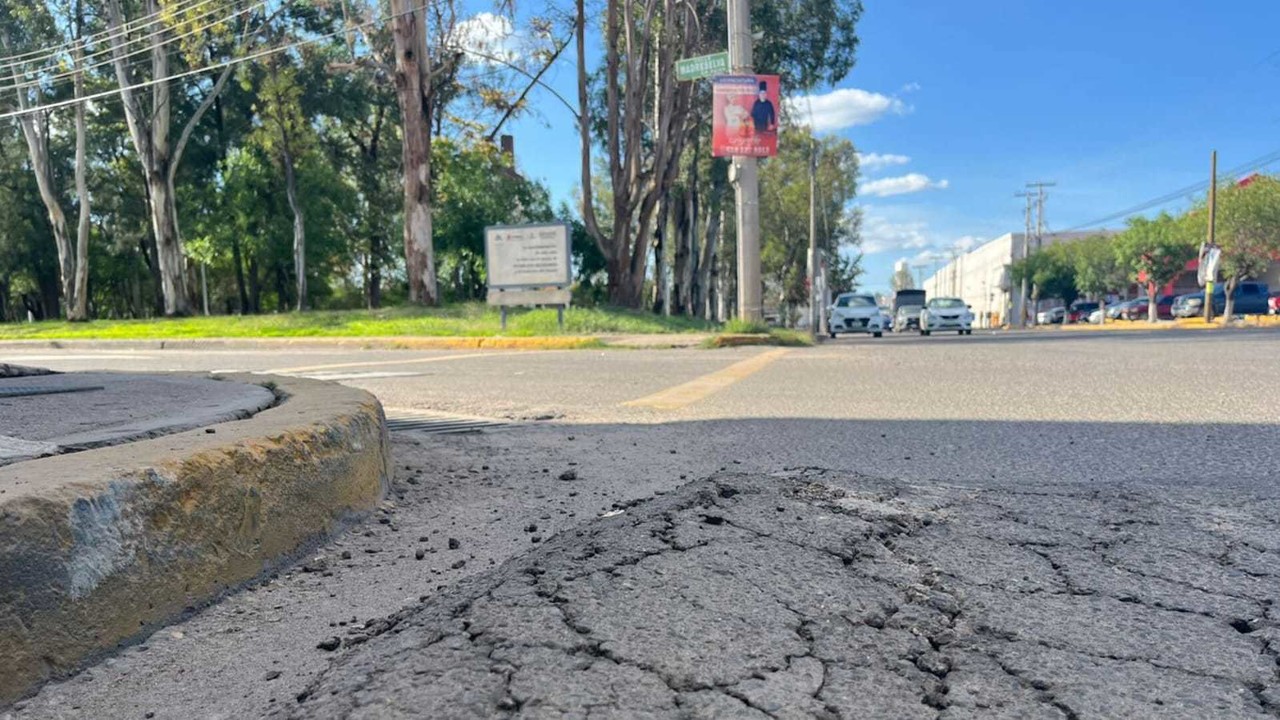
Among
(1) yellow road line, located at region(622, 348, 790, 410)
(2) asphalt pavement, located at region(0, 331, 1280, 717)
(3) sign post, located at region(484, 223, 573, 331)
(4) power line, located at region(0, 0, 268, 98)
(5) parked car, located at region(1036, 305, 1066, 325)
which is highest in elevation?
(4) power line, located at region(0, 0, 268, 98)

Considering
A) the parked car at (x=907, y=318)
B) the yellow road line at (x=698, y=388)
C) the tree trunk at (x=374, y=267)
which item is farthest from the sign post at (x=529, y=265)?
the parked car at (x=907, y=318)

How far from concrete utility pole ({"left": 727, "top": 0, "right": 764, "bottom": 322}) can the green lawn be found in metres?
1.98

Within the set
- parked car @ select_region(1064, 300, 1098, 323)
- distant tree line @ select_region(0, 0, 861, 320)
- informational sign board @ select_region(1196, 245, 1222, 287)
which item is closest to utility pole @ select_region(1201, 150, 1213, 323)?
informational sign board @ select_region(1196, 245, 1222, 287)

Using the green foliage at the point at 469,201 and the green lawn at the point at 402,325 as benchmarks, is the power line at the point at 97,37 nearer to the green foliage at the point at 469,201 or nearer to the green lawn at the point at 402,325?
the green lawn at the point at 402,325

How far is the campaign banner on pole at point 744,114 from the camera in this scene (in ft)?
46.2

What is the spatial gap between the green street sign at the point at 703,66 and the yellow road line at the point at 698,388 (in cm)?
633

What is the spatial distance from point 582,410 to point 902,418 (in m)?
2.23

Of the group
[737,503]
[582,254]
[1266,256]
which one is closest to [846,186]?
[1266,256]

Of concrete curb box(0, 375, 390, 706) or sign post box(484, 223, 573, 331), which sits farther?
sign post box(484, 223, 573, 331)

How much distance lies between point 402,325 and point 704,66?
763cm

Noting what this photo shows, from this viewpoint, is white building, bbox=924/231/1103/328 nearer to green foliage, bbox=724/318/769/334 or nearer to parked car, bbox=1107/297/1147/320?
parked car, bbox=1107/297/1147/320

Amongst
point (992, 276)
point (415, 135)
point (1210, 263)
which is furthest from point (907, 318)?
point (992, 276)

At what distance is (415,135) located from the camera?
722 inches

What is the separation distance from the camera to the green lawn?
52.1 ft
